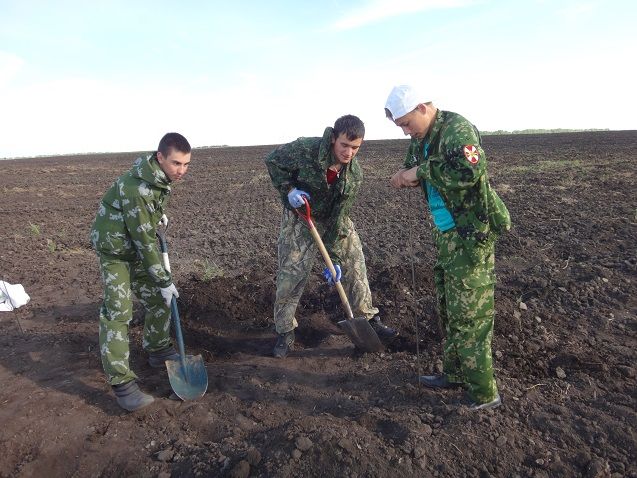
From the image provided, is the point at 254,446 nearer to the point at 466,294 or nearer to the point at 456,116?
the point at 466,294

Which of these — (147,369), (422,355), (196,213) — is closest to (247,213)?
(196,213)

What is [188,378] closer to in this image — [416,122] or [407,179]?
[407,179]

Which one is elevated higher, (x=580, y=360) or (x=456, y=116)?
(x=456, y=116)

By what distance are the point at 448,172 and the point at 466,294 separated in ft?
2.47

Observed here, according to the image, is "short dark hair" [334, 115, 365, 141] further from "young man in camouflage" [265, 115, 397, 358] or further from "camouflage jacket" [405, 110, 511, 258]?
"camouflage jacket" [405, 110, 511, 258]

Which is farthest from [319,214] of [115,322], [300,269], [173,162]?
[115,322]

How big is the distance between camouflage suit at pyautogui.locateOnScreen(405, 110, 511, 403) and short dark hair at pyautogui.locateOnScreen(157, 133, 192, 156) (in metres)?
1.58

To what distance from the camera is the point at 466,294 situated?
282 centimetres

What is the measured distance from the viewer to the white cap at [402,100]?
2703 millimetres

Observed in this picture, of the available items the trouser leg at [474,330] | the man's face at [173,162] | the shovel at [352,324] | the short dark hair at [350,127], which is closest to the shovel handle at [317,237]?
the shovel at [352,324]

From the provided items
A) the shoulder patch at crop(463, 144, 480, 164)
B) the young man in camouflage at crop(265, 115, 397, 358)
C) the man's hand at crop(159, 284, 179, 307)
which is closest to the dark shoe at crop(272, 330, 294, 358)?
the young man in camouflage at crop(265, 115, 397, 358)

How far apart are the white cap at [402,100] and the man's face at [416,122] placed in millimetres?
36

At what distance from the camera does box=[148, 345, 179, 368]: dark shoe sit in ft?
13.3

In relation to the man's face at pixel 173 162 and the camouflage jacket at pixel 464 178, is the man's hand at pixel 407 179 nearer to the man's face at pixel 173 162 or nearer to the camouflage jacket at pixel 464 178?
the camouflage jacket at pixel 464 178
